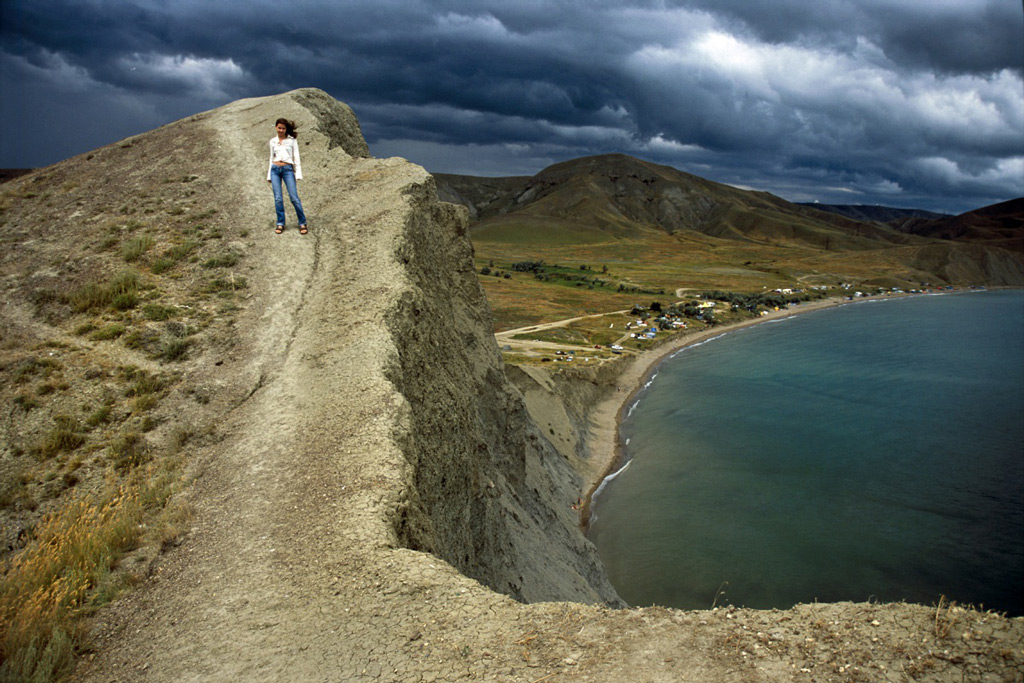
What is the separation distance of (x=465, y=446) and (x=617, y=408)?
151 ft

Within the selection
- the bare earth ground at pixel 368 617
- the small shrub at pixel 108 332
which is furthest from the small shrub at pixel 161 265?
the bare earth ground at pixel 368 617

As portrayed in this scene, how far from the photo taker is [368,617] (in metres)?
7.35

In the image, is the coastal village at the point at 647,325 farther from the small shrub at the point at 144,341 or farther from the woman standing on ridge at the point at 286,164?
the small shrub at the point at 144,341

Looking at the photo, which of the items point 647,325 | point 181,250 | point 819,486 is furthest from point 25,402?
point 647,325

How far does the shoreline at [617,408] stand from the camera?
43.5 meters

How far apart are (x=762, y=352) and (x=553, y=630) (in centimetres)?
8875

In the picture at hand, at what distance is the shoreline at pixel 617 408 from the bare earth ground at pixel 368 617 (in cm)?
2914

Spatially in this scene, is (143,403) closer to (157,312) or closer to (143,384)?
(143,384)

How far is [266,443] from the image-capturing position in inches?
408

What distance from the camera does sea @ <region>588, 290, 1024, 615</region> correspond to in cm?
3091

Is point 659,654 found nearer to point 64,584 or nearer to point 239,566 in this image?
point 239,566

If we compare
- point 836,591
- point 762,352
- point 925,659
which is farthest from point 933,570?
point 762,352

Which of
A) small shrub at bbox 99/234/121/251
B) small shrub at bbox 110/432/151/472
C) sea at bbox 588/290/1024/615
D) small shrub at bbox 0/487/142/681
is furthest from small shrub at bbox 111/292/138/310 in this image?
sea at bbox 588/290/1024/615

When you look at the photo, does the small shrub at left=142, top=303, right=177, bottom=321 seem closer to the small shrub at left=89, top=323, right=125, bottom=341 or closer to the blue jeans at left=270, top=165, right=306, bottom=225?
the small shrub at left=89, top=323, right=125, bottom=341
